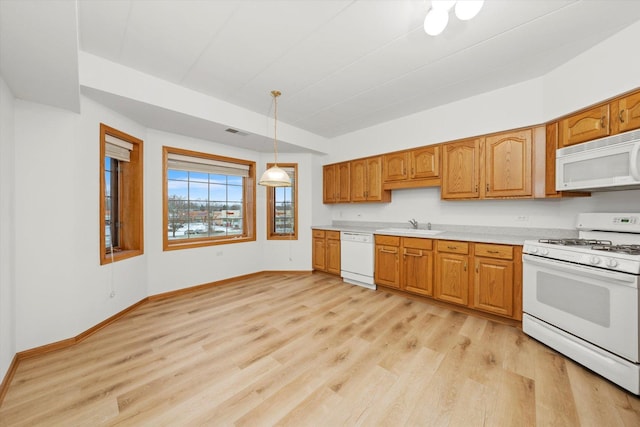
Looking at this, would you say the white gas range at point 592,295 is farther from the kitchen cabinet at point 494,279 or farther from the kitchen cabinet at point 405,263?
the kitchen cabinet at point 405,263

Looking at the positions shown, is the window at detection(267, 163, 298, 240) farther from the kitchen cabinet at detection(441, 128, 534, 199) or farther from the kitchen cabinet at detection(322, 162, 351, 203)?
the kitchen cabinet at detection(441, 128, 534, 199)

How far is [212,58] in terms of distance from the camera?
2248 millimetres

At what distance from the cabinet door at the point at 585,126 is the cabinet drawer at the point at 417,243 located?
1.63m

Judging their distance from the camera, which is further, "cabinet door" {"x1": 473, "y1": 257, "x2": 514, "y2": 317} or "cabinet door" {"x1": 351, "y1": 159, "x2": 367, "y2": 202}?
"cabinet door" {"x1": 351, "y1": 159, "x2": 367, "y2": 202}

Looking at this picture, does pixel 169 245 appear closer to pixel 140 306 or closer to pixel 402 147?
pixel 140 306

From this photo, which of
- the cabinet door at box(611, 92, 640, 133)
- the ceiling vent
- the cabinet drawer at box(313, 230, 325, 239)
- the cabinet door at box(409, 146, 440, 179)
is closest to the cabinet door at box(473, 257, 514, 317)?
the cabinet door at box(409, 146, 440, 179)

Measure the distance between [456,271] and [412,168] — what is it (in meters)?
1.55

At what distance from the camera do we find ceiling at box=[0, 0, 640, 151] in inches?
65.8

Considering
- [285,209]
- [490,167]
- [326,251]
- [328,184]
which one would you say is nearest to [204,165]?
[285,209]

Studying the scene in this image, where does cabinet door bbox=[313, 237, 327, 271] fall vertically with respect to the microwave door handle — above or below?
below

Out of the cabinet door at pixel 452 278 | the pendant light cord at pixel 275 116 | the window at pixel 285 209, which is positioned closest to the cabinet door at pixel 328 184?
the window at pixel 285 209

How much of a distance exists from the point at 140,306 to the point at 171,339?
44.8 inches

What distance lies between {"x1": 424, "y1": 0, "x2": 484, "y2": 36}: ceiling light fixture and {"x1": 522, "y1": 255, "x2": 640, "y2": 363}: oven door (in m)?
2.00

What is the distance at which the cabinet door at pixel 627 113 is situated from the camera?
5.98 feet
